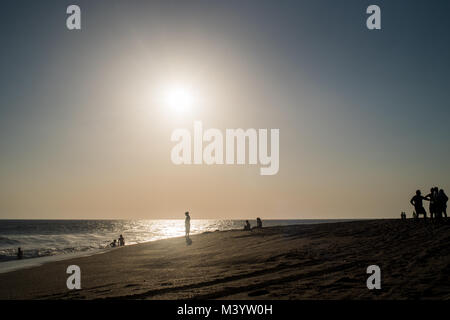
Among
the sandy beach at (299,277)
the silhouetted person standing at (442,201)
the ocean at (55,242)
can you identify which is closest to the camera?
the sandy beach at (299,277)

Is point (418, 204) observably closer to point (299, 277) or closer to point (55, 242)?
point (299, 277)

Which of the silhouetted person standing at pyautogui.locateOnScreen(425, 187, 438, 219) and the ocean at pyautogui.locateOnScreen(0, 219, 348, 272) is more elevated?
the silhouetted person standing at pyautogui.locateOnScreen(425, 187, 438, 219)

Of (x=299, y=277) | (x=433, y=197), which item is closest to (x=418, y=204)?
(x=433, y=197)

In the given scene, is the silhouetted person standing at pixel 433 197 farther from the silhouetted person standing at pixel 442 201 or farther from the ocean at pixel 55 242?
the ocean at pixel 55 242

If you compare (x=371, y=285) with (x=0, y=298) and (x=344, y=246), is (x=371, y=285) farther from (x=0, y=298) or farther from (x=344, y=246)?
(x=0, y=298)

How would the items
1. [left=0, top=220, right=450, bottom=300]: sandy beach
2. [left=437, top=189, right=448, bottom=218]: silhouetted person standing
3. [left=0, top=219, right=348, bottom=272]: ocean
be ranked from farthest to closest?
[left=0, top=219, right=348, bottom=272]: ocean, [left=437, top=189, right=448, bottom=218]: silhouetted person standing, [left=0, top=220, right=450, bottom=300]: sandy beach

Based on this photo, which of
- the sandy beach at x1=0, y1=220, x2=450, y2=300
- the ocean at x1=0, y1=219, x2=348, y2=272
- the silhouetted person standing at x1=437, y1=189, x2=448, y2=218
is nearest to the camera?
the sandy beach at x1=0, y1=220, x2=450, y2=300

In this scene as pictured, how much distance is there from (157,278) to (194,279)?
1786 millimetres

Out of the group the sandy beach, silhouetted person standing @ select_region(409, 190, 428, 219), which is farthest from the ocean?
silhouetted person standing @ select_region(409, 190, 428, 219)

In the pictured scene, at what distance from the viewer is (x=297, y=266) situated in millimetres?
11242

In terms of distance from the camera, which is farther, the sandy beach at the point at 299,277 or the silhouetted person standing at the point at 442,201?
the silhouetted person standing at the point at 442,201

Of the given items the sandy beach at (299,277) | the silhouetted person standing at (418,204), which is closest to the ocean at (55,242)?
the sandy beach at (299,277)

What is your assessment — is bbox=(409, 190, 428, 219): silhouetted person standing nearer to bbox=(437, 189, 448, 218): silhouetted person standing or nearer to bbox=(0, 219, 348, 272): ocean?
bbox=(437, 189, 448, 218): silhouetted person standing
